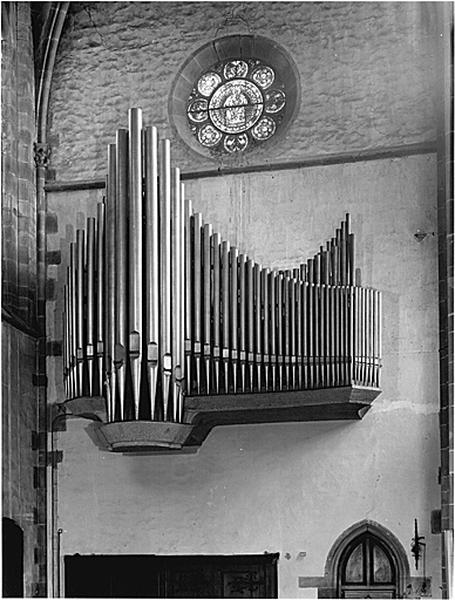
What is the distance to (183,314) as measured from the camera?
10.3 m

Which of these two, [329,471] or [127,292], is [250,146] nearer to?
[127,292]

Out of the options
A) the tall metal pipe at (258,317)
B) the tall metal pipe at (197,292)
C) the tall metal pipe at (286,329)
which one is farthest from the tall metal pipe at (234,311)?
the tall metal pipe at (286,329)

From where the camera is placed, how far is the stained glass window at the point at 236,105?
38.5 ft

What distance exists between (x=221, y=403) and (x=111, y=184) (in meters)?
2.00

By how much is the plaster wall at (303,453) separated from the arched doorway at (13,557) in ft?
1.33

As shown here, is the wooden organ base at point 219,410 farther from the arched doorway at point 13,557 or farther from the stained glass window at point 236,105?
the stained glass window at point 236,105

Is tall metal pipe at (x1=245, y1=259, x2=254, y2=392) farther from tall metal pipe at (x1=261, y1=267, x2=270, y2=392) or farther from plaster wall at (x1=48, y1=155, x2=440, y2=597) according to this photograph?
plaster wall at (x1=48, y1=155, x2=440, y2=597)

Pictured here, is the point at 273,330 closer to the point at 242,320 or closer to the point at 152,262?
the point at 242,320

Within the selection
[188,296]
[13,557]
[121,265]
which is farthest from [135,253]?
[13,557]

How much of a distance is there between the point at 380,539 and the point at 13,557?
318cm

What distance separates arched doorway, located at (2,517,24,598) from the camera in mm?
10945

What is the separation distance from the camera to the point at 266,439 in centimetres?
1104

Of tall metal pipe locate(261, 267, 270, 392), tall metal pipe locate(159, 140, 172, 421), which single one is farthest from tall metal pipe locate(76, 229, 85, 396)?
tall metal pipe locate(261, 267, 270, 392)

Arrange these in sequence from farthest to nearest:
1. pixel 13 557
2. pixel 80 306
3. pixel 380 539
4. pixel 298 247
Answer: pixel 298 247
pixel 13 557
pixel 380 539
pixel 80 306
